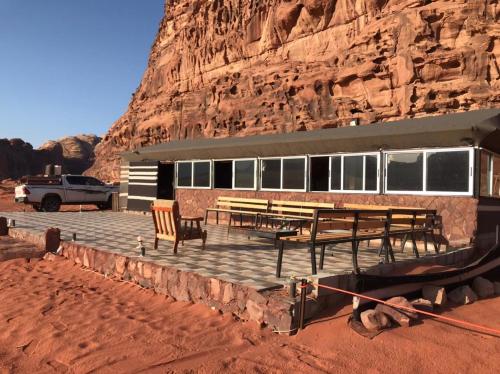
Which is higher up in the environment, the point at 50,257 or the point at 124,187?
the point at 124,187

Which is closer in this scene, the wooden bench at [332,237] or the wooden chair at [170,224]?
the wooden bench at [332,237]

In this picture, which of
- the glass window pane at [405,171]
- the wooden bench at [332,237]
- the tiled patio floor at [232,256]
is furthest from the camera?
the glass window pane at [405,171]

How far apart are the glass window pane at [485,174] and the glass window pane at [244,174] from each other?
6597 mm

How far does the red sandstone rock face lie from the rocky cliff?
64.0ft

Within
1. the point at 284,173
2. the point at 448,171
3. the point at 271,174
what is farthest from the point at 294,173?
the point at 448,171

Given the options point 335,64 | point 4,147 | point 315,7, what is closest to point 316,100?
point 335,64

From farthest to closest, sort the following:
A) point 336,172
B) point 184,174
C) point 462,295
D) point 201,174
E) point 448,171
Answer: point 184,174 < point 201,174 < point 336,172 < point 448,171 < point 462,295

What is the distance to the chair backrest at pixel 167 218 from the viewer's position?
790 centimetres

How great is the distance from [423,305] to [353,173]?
6215 mm

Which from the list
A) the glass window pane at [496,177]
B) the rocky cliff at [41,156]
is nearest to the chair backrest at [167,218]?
the glass window pane at [496,177]

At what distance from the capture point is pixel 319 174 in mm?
12609

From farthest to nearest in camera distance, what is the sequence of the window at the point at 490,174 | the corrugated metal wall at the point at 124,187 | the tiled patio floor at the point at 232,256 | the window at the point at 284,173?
the corrugated metal wall at the point at 124,187
the window at the point at 284,173
the window at the point at 490,174
the tiled patio floor at the point at 232,256

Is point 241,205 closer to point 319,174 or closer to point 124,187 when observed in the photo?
point 319,174

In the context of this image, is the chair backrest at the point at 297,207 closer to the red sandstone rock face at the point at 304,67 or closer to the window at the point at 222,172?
the window at the point at 222,172
